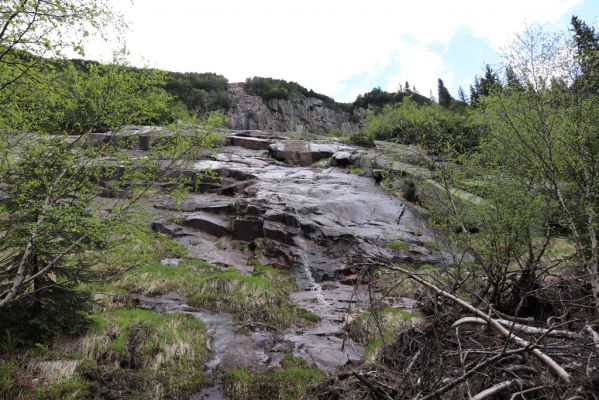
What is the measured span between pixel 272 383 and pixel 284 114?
3359 inches

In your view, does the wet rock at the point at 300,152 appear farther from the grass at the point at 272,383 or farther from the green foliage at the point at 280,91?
the green foliage at the point at 280,91

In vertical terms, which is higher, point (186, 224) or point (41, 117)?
point (41, 117)

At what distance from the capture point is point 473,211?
11.8 m

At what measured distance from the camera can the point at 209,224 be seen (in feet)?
66.4

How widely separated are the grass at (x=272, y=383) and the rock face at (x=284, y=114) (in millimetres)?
73824

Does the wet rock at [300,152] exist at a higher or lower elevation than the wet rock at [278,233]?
higher

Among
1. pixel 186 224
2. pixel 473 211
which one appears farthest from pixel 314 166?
pixel 473 211

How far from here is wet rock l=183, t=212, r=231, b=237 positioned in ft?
65.8

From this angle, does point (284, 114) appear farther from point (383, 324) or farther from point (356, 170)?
point (383, 324)

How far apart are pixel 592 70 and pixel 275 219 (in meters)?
14.5

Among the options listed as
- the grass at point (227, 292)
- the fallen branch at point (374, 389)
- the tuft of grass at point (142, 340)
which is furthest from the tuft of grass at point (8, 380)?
the fallen branch at point (374, 389)

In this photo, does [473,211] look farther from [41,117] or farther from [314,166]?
[314,166]

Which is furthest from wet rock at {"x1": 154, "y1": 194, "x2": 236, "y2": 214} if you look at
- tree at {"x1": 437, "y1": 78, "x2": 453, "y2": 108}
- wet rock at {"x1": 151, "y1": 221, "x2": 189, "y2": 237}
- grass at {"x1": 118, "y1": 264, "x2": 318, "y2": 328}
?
tree at {"x1": 437, "y1": 78, "x2": 453, "y2": 108}

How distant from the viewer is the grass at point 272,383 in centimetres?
783
